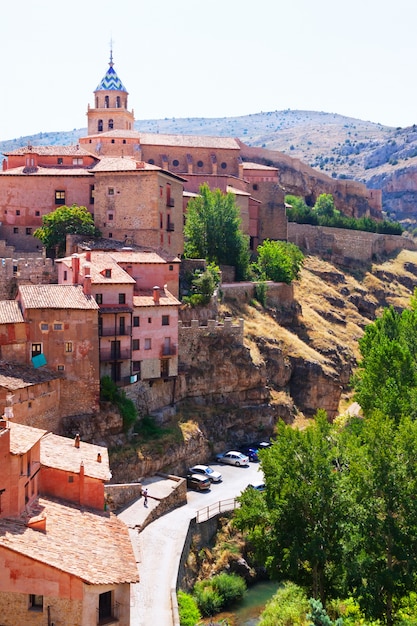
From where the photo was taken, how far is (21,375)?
123 feet

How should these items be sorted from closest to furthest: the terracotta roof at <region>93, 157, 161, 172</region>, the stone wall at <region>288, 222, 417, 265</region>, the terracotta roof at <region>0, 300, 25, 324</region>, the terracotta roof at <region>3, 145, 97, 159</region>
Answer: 1. the terracotta roof at <region>0, 300, 25, 324</region>
2. the terracotta roof at <region>93, 157, 161, 172</region>
3. the terracotta roof at <region>3, 145, 97, 159</region>
4. the stone wall at <region>288, 222, 417, 265</region>

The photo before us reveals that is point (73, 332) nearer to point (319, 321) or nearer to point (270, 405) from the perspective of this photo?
point (270, 405)

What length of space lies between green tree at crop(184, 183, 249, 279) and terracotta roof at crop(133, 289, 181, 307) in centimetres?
1211

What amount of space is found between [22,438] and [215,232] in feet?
108

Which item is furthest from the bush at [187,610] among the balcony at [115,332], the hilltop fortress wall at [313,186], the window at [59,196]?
the hilltop fortress wall at [313,186]

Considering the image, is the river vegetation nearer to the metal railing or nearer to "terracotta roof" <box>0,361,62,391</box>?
the metal railing

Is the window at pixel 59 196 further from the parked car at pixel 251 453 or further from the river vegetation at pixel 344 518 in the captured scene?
the river vegetation at pixel 344 518

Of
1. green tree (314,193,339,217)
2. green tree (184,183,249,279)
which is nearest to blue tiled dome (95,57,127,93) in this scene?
green tree (314,193,339,217)

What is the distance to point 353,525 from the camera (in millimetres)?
31641

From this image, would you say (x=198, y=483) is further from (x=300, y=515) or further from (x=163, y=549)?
(x=300, y=515)

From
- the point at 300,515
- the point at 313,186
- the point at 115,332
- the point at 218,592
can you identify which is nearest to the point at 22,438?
the point at 300,515

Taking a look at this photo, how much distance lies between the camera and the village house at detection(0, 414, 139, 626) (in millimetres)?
25234

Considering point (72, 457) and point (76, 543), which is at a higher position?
point (72, 457)

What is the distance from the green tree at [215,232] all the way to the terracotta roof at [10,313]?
20.6 meters
